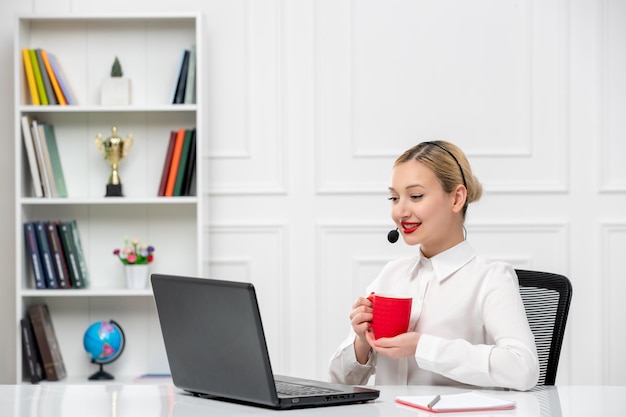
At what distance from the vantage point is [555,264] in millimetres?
3678

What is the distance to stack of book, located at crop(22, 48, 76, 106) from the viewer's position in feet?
11.7

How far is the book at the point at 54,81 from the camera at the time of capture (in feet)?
11.7

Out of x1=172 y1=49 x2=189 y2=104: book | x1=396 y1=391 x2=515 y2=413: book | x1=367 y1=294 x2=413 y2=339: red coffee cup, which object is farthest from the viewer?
x1=172 y1=49 x2=189 y2=104: book

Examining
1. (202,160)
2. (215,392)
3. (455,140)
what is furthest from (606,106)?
(215,392)

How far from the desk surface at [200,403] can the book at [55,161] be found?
1967 mm

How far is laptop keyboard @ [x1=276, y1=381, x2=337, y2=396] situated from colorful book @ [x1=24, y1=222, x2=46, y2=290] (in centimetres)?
214

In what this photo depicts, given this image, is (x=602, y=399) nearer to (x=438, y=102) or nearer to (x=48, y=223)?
(x=438, y=102)

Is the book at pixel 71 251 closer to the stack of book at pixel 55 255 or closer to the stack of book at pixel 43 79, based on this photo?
the stack of book at pixel 55 255

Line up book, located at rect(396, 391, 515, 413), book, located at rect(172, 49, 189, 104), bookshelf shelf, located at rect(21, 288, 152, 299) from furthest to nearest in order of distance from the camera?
book, located at rect(172, 49, 189, 104) < bookshelf shelf, located at rect(21, 288, 152, 299) < book, located at rect(396, 391, 515, 413)

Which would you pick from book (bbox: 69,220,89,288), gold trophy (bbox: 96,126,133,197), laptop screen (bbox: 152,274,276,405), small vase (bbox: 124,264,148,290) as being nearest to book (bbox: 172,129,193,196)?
gold trophy (bbox: 96,126,133,197)

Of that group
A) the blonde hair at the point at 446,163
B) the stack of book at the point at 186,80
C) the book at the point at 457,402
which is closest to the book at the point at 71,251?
the stack of book at the point at 186,80

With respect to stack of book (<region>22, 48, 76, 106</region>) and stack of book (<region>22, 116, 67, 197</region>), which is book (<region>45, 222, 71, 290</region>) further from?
stack of book (<region>22, 48, 76, 106</region>)

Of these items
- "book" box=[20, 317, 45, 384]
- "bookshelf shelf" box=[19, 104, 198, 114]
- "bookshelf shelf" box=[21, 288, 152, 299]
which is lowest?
"book" box=[20, 317, 45, 384]

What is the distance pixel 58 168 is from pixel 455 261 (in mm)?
2198
